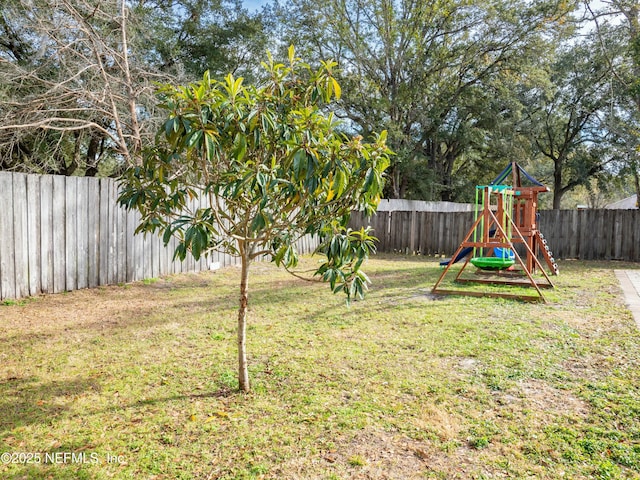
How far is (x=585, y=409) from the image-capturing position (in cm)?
260

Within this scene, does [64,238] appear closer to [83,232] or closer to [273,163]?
[83,232]

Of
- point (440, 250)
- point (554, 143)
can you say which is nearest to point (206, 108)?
point (440, 250)

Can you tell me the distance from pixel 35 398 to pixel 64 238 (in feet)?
11.7

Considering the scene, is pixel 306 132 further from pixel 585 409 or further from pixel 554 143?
pixel 554 143

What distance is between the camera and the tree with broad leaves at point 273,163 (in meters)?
2.21

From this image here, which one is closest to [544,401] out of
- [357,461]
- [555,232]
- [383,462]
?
[383,462]

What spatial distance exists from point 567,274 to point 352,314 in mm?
5718

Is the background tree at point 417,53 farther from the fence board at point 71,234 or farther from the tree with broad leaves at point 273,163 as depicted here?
the tree with broad leaves at point 273,163

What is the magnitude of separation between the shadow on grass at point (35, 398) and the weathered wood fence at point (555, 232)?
31.4 ft

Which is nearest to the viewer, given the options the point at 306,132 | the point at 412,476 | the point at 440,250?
the point at 412,476

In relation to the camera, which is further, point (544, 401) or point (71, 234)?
point (71, 234)

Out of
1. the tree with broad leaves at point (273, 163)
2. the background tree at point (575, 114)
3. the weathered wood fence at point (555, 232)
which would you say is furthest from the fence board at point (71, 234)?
the background tree at point (575, 114)

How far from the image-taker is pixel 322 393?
2830mm

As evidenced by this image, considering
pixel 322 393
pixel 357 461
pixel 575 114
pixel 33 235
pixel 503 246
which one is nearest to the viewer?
pixel 357 461
